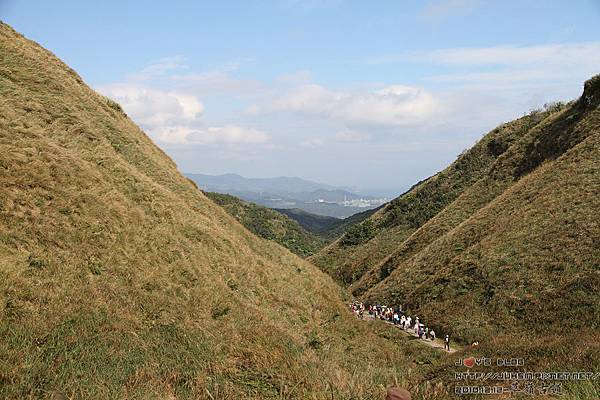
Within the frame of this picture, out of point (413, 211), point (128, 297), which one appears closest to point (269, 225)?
point (413, 211)

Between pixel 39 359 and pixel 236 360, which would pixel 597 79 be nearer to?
pixel 236 360

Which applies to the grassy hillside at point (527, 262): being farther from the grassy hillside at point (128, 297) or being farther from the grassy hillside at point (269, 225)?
the grassy hillside at point (269, 225)

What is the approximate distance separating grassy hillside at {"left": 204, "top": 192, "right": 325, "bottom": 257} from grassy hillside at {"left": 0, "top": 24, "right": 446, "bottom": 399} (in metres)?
93.3

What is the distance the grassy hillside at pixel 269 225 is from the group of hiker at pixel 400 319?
267 feet

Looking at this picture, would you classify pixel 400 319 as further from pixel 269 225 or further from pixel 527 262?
pixel 269 225

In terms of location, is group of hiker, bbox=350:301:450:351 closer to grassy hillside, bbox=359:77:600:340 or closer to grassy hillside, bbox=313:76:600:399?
grassy hillside, bbox=313:76:600:399

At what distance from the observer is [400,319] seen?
98.2 feet

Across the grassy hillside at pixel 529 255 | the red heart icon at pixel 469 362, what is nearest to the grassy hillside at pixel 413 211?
the grassy hillside at pixel 529 255

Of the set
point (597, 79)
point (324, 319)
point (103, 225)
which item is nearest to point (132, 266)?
point (103, 225)

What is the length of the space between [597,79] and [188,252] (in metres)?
51.3

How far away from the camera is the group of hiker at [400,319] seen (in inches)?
1025

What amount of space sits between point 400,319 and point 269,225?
366ft

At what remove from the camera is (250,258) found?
2362 centimetres

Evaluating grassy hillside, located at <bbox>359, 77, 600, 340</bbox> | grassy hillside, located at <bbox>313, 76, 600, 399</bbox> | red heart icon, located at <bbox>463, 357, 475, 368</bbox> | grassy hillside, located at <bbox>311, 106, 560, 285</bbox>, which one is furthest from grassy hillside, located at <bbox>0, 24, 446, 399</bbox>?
grassy hillside, located at <bbox>311, 106, 560, 285</bbox>
